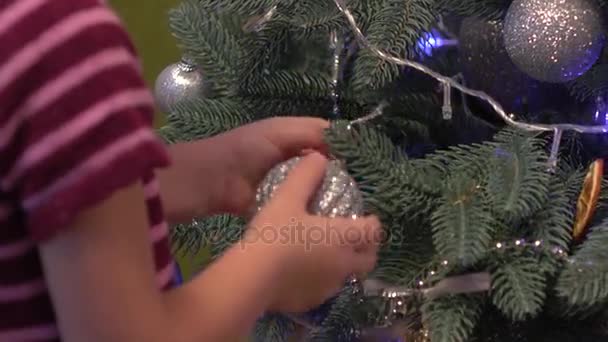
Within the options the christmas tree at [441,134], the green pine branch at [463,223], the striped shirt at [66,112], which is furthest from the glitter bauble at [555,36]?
the striped shirt at [66,112]

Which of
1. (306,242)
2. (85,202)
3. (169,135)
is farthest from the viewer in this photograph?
(169,135)

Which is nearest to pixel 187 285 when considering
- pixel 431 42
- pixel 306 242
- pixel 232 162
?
pixel 306 242

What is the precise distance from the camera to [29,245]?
1.32ft

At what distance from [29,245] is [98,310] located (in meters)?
0.06

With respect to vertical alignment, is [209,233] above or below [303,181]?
below

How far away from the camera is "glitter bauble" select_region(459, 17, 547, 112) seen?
677mm

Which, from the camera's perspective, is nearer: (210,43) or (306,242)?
(306,242)

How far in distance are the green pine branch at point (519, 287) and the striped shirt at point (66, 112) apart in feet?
0.83

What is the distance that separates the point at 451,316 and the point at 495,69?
0.81 feet

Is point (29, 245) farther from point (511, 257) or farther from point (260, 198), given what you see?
point (511, 257)

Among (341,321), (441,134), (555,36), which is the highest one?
(555,36)

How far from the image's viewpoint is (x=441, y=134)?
715 millimetres

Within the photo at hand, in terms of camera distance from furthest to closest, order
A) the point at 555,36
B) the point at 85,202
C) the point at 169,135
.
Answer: the point at 169,135 → the point at 555,36 → the point at 85,202

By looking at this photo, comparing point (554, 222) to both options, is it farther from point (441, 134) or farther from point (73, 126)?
point (73, 126)
